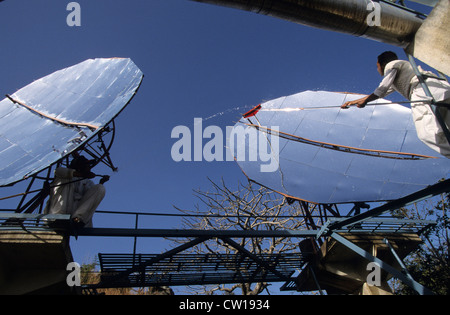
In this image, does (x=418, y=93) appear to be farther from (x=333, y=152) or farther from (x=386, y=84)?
(x=333, y=152)

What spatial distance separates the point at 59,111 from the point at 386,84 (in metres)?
8.44

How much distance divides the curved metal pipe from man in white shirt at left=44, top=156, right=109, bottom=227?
5.72m

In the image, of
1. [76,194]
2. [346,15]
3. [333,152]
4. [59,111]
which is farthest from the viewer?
[333,152]

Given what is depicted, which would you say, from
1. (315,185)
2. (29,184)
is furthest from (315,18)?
(29,184)

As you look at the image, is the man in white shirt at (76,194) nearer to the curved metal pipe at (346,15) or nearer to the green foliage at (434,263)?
the curved metal pipe at (346,15)

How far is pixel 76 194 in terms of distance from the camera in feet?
26.6

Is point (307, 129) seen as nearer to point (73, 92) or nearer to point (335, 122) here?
point (335, 122)

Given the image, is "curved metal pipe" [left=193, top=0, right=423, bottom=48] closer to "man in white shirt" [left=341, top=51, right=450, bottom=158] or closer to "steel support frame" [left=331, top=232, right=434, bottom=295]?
"man in white shirt" [left=341, top=51, right=450, bottom=158]

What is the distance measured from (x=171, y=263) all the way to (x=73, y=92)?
6032mm

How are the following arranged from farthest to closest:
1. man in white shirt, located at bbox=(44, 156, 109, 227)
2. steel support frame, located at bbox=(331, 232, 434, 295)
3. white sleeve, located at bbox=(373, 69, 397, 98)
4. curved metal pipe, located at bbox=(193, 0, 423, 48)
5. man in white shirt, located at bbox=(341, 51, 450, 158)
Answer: man in white shirt, located at bbox=(44, 156, 109, 227) < steel support frame, located at bbox=(331, 232, 434, 295) < white sleeve, located at bbox=(373, 69, 397, 98) < man in white shirt, located at bbox=(341, 51, 450, 158) < curved metal pipe, located at bbox=(193, 0, 423, 48)

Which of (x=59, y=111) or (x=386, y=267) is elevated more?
(x=59, y=111)

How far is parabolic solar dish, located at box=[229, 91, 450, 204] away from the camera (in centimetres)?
957

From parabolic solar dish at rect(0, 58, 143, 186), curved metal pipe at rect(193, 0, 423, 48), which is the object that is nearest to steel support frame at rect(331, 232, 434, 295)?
curved metal pipe at rect(193, 0, 423, 48)

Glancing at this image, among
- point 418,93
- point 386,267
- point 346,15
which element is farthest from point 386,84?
point 386,267
